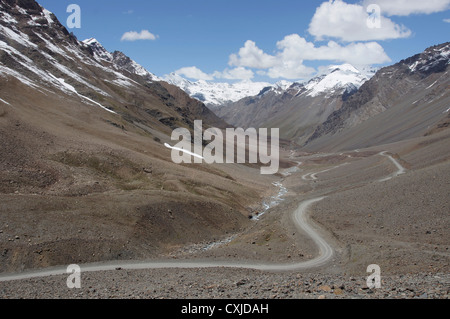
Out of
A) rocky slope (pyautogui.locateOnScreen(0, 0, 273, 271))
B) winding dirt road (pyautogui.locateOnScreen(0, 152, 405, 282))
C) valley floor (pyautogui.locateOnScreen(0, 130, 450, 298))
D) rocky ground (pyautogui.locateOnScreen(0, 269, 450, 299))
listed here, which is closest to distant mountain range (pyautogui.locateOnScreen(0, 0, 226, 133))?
rocky slope (pyautogui.locateOnScreen(0, 0, 273, 271))

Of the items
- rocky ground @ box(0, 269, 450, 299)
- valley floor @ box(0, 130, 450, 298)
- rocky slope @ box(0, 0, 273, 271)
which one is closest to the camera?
rocky ground @ box(0, 269, 450, 299)

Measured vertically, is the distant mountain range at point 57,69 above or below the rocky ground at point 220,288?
above

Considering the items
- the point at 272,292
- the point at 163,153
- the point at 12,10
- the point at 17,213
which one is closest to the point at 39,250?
the point at 17,213

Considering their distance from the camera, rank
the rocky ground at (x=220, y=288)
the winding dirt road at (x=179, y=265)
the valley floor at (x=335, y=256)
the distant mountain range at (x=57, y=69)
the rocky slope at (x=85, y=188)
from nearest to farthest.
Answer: the rocky ground at (x=220, y=288) → the valley floor at (x=335, y=256) → the winding dirt road at (x=179, y=265) → the rocky slope at (x=85, y=188) → the distant mountain range at (x=57, y=69)

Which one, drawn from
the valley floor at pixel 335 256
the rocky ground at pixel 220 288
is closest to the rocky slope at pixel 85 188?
the valley floor at pixel 335 256

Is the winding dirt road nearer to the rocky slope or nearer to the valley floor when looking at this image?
the valley floor

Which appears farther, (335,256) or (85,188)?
(85,188)

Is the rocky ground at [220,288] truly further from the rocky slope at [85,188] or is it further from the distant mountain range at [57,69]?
the distant mountain range at [57,69]

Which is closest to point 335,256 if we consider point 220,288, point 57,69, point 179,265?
point 179,265

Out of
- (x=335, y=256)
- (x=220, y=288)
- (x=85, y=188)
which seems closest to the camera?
(x=220, y=288)

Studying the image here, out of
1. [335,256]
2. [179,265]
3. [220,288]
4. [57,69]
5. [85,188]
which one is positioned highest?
[57,69]

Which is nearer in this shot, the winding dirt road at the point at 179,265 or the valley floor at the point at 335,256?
the valley floor at the point at 335,256

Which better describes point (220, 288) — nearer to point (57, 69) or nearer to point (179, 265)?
point (179, 265)
